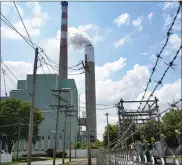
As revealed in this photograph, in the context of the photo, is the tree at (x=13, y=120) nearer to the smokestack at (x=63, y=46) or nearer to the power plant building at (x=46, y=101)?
the smokestack at (x=63, y=46)

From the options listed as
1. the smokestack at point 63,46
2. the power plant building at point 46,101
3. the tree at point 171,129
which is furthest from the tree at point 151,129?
the power plant building at point 46,101

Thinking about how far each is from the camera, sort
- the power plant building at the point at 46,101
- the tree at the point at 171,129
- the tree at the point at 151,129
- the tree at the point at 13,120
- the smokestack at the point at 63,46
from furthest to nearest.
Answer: the power plant building at the point at 46,101 → the smokestack at the point at 63,46 → the tree at the point at 13,120 → the tree at the point at 151,129 → the tree at the point at 171,129

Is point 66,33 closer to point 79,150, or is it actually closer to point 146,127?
point 79,150

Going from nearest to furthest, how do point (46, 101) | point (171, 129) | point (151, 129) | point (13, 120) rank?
point (171, 129) → point (151, 129) → point (13, 120) → point (46, 101)

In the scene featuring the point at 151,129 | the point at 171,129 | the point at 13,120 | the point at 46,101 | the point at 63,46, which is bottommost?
the point at 171,129

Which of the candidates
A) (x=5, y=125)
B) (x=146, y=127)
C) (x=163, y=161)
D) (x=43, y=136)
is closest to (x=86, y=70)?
(x=146, y=127)

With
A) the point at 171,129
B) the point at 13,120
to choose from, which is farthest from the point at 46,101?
the point at 171,129

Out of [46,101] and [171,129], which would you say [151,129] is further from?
[46,101]

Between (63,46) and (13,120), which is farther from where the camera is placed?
(63,46)

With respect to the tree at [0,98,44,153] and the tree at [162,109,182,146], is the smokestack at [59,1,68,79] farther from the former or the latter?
the tree at [162,109,182,146]

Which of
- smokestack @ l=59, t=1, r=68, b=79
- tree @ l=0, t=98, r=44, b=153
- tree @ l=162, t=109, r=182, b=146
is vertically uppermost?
smokestack @ l=59, t=1, r=68, b=79

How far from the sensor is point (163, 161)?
5.30m

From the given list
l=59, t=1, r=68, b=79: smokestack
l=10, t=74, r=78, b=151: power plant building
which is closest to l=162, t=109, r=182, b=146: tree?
l=59, t=1, r=68, b=79: smokestack

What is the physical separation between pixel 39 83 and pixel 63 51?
62.4 ft
